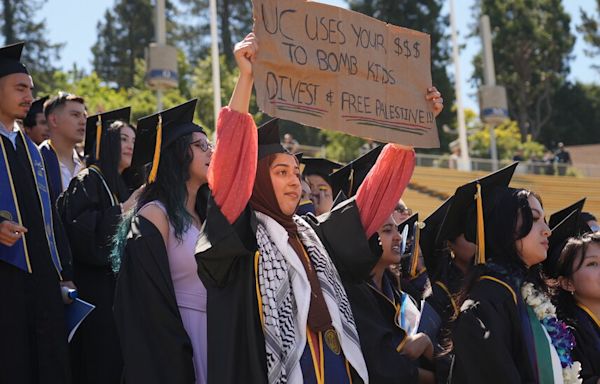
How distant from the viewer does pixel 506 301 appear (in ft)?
13.6

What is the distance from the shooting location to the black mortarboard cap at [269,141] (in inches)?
155

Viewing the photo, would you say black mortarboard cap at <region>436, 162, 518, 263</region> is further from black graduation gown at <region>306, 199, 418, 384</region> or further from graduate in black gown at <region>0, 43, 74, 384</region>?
graduate in black gown at <region>0, 43, 74, 384</region>

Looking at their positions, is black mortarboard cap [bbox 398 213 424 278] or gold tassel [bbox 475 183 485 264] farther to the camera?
black mortarboard cap [bbox 398 213 424 278]

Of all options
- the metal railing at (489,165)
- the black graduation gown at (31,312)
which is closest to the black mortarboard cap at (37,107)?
the black graduation gown at (31,312)

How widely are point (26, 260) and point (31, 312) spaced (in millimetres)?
283

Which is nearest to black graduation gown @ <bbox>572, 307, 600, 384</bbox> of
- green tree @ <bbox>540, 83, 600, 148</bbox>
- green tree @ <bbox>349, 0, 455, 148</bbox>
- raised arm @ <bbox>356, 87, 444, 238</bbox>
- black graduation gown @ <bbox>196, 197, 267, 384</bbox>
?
raised arm @ <bbox>356, 87, 444, 238</bbox>

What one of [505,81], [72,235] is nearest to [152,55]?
[72,235]

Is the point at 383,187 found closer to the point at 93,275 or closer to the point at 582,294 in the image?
the point at 582,294

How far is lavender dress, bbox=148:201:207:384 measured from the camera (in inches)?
159

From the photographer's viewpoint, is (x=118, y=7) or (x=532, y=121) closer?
(x=118, y=7)

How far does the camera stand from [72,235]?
529cm

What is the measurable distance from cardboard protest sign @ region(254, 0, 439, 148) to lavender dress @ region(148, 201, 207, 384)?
3.04 feet

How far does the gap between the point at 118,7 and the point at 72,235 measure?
44.0m

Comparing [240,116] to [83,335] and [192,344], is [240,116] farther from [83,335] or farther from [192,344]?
[83,335]
